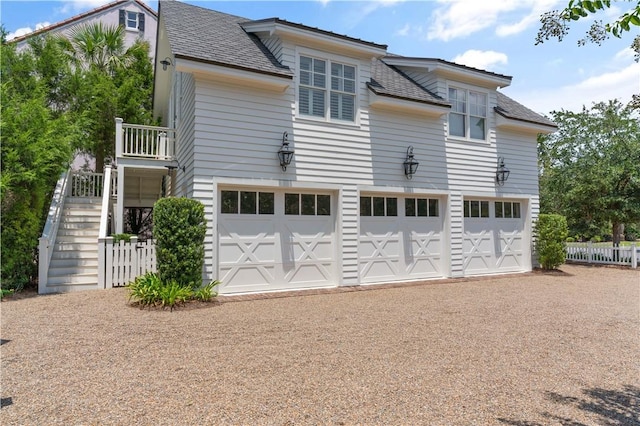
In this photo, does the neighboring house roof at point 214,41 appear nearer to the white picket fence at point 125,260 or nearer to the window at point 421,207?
the white picket fence at point 125,260

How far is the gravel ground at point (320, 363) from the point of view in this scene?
10.0 ft

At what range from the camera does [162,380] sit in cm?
364

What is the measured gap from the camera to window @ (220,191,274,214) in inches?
332

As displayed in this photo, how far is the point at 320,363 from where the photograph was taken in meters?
4.12

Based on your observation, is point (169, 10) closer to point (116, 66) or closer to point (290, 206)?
point (290, 206)

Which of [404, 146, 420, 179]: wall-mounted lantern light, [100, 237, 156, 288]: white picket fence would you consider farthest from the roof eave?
[100, 237, 156, 288]: white picket fence

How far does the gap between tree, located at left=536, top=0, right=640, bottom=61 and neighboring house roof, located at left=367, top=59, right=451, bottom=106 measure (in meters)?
6.81

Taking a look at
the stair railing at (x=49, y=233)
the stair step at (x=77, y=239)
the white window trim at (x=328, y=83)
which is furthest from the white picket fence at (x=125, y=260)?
the white window trim at (x=328, y=83)

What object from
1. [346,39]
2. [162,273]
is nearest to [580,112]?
[346,39]

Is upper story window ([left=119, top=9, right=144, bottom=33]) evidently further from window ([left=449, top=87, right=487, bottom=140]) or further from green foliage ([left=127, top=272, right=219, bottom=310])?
green foliage ([left=127, top=272, right=219, bottom=310])

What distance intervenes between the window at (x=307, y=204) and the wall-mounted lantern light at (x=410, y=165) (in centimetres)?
→ 221

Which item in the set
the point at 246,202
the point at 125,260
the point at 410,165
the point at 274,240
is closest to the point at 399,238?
the point at 410,165

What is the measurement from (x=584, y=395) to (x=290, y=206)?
21.7ft

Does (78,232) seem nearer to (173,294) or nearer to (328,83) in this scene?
(173,294)
